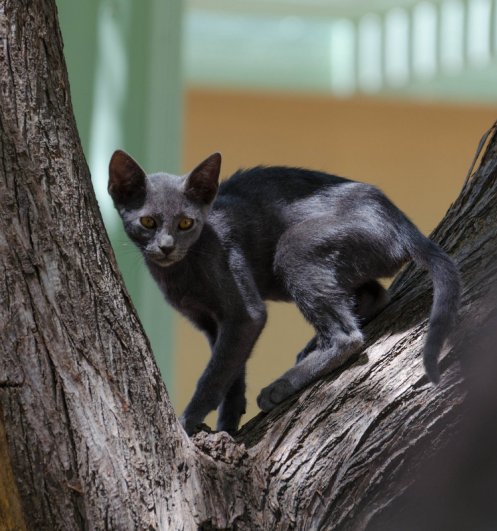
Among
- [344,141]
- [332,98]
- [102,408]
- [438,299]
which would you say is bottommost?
[102,408]

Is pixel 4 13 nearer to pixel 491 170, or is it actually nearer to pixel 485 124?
pixel 491 170

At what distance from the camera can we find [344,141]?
8008mm

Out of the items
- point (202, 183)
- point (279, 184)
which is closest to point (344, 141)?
point (279, 184)

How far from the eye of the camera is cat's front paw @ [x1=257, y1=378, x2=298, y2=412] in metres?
2.80

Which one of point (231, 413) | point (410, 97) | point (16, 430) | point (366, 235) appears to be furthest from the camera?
point (410, 97)

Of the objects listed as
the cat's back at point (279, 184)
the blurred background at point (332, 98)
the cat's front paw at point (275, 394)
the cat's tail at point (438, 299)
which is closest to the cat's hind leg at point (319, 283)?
the cat's front paw at point (275, 394)

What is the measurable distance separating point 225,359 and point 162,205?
20.6 inches

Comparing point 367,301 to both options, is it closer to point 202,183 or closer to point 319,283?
point 319,283

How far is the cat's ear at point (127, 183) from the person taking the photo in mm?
3111

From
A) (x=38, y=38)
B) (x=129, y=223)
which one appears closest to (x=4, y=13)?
(x=38, y=38)

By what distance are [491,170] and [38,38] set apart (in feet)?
4.21

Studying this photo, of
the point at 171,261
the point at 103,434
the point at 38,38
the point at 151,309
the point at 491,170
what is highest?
the point at 38,38

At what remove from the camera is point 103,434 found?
2.17 meters

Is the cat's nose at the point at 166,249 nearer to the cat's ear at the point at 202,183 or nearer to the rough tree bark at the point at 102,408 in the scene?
the cat's ear at the point at 202,183
